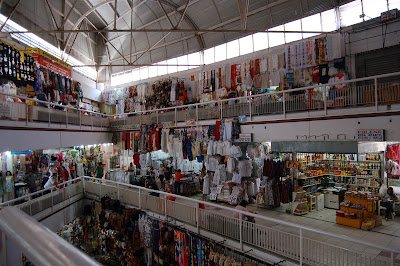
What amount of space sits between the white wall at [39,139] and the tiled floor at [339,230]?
8.68m

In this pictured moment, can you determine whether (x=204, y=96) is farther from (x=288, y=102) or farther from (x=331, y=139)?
(x=331, y=139)

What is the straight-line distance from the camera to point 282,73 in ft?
38.4

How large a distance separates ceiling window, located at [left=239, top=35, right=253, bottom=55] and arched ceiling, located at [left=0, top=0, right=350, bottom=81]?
0.49 meters

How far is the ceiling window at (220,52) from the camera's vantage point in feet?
56.6

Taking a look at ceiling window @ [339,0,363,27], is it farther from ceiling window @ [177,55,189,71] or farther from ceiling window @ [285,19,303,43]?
ceiling window @ [177,55,189,71]

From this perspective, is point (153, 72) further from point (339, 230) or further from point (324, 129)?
point (339, 230)

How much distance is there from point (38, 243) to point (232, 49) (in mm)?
17110

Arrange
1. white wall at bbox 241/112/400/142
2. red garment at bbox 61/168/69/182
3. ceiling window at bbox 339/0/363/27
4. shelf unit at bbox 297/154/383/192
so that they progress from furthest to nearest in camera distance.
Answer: red garment at bbox 61/168/69/182, ceiling window at bbox 339/0/363/27, shelf unit at bbox 297/154/383/192, white wall at bbox 241/112/400/142

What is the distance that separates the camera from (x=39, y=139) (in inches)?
410

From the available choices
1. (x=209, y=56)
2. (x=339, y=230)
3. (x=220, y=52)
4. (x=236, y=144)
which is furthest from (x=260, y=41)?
(x=339, y=230)

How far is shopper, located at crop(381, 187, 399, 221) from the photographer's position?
900 cm

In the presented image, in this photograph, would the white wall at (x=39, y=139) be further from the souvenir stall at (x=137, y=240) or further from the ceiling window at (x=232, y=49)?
the ceiling window at (x=232, y=49)

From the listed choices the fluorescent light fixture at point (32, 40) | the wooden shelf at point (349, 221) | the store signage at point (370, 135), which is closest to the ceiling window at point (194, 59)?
the fluorescent light fixture at point (32, 40)

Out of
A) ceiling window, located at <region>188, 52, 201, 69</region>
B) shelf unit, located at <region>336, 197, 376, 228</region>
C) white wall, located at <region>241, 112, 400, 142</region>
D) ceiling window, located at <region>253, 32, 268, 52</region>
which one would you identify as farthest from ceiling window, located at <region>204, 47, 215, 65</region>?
shelf unit, located at <region>336, 197, 376, 228</region>
